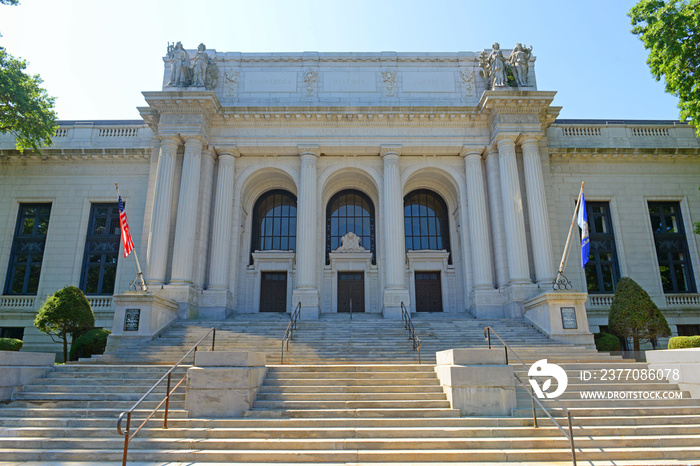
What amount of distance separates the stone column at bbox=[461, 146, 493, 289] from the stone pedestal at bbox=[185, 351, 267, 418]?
15558 mm

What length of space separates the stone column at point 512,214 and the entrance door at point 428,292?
509cm

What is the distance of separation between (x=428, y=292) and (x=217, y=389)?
1796 cm

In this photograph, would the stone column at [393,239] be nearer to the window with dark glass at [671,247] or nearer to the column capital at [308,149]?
the column capital at [308,149]

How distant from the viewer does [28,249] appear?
25906 mm

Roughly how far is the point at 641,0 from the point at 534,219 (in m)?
10.1

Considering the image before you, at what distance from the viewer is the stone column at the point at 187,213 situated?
21938mm

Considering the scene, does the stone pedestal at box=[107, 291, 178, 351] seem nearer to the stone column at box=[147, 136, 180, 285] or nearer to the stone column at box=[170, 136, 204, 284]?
the stone column at box=[170, 136, 204, 284]

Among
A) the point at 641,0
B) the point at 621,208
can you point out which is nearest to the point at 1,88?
the point at 641,0

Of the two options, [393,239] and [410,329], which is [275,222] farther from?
[410,329]

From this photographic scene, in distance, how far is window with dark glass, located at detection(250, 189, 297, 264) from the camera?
90.6 feet

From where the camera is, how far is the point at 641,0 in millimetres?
18094

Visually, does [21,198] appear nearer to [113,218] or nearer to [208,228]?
[113,218]

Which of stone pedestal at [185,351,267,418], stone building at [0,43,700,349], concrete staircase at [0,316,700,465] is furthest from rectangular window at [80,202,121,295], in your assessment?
stone pedestal at [185,351,267,418]

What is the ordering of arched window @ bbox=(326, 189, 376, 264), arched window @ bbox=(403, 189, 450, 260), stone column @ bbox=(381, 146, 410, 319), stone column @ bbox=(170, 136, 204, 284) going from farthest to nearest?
arched window @ bbox=(403, 189, 450, 260) < arched window @ bbox=(326, 189, 376, 264) < stone column @ bbox=(381, 146, 410, 319) < stone column @ bbox=(170, 136, 204, 284)
